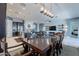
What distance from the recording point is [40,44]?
1.99m

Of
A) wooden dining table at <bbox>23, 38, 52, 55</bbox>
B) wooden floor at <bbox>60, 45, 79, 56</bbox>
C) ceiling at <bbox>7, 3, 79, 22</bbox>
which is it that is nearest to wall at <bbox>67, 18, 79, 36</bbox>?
ceiling at <bbox>7, 3, 79, 22</bbox>

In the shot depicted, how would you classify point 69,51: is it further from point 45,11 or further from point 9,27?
point 9,27

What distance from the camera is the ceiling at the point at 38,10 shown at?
6.40 ft

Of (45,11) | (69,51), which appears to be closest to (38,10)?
(45,11)

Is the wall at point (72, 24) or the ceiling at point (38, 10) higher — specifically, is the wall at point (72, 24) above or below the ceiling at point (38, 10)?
below

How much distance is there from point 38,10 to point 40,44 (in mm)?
591

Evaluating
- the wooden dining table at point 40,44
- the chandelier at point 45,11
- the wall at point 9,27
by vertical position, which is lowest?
the wooden dining table at point 40,44

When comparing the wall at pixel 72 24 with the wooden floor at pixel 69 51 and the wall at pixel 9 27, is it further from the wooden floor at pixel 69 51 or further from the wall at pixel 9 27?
the wall at pixel 9 27

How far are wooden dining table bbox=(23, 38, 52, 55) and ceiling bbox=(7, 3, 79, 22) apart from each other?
13.9 inches

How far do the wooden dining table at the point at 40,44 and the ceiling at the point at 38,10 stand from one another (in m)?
0.35

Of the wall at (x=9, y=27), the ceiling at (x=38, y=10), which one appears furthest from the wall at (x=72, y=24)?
the wall at (x=9, y=27)

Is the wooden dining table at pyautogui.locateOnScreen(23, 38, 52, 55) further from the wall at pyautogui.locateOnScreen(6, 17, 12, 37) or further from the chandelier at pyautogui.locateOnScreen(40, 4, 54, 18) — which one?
the chandelier at pyautogui.locateOnScreen(40, 4, 54, 18)

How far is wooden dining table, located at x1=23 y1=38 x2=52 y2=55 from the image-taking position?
192cm

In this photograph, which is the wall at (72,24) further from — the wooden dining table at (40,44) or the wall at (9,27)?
the wall at (9,27)
